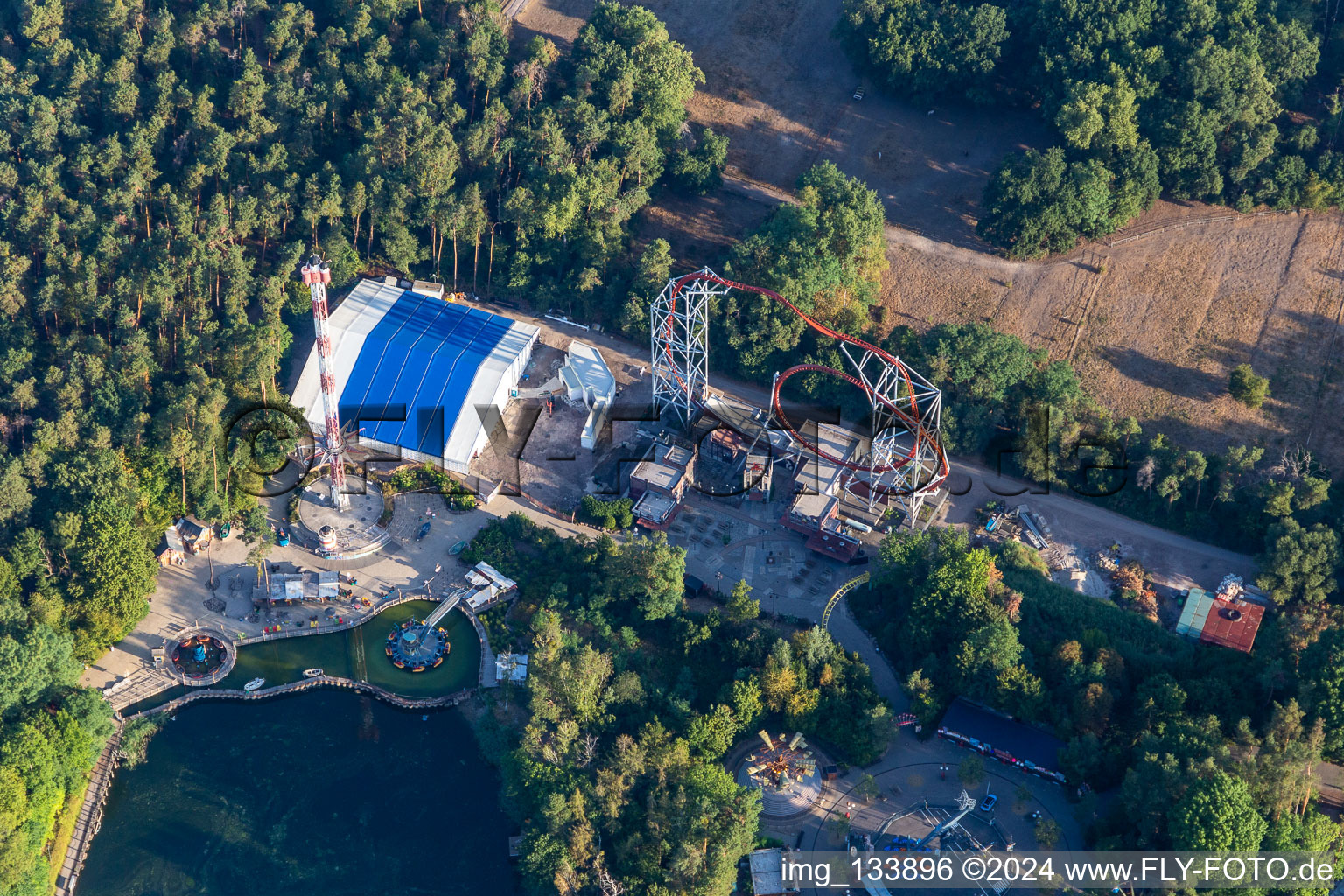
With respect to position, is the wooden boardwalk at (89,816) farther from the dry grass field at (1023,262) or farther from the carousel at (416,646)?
the dry grass field at (1023,262)

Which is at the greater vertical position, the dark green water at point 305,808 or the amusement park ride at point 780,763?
the amusement park ride at point 780,763

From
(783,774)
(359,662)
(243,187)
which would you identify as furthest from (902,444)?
(243,187)

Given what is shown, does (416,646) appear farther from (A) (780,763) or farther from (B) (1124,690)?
(B) (1124,690)

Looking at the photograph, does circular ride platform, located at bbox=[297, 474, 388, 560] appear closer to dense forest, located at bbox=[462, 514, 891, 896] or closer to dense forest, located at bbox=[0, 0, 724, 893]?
dense forest, located at bbox=[0, 0, 724, 893]

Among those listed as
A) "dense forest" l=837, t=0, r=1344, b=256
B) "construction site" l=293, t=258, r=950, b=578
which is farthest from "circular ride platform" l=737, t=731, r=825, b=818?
"dense forest" l=837, t=0, r=1344, b=256

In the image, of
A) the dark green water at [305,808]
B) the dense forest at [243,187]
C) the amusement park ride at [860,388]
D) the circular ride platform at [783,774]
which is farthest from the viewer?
the dense forest at [243,187]

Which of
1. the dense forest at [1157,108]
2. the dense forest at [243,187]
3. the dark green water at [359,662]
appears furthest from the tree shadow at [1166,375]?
the dark green water at [359,662]
